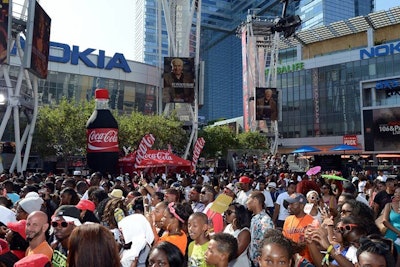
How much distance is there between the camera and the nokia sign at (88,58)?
48.2 m

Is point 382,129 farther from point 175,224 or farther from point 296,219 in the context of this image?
point 175,224

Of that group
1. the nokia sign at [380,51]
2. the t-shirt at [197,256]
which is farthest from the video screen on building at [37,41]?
the nokia sign at [380,51]

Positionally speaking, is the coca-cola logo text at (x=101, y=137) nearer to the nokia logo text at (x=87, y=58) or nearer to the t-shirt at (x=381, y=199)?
the t-shirt at (x=381, y=199)

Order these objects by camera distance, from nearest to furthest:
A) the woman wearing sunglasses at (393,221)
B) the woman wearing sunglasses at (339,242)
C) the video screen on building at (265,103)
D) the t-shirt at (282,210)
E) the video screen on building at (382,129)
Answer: the woman wearing sunglasses at (339,242) < the woman wearing sunglasses at (393,221) < the t-shirt at (282,210) < the video screen on building at (382,129) < the video screen on building at (265,103)

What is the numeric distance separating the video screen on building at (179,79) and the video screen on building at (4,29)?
17.4 m

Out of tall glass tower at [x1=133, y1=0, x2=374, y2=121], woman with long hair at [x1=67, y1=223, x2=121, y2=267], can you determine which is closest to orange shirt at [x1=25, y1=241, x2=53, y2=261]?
woman with long hair at [x1=67, y1=223, x2=121, y2=267]

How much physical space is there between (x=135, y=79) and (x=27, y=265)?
52679 mm

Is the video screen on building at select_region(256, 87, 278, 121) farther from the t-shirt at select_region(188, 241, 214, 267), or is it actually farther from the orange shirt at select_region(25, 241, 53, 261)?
the orange shirt at select_region(25, 241, 53, 261)

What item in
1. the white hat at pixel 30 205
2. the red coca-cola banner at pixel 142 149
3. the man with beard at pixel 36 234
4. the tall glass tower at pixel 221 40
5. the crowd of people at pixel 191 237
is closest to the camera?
the crowd of people at pixel 191 237

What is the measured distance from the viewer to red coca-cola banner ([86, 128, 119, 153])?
21500 mm

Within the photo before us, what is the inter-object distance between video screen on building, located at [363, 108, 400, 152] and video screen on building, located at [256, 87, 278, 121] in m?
10.1

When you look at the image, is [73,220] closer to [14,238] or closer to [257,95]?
[14,238]

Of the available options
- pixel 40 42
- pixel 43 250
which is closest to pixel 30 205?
pixel 43 250

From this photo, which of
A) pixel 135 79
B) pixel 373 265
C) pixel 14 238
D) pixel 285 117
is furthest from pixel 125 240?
pixel 285 117
